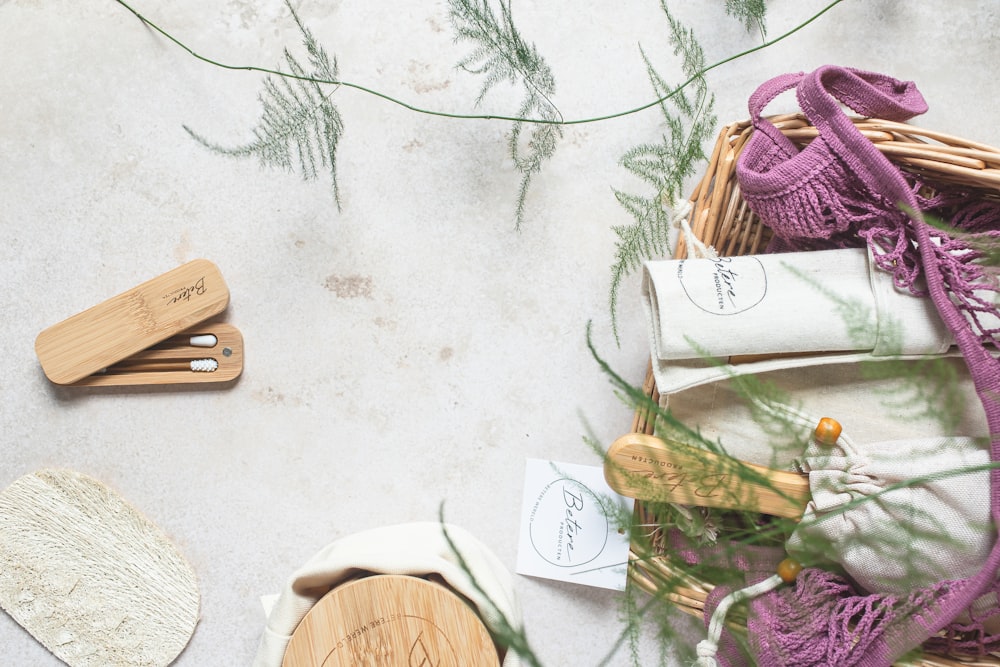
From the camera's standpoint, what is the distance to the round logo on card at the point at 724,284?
2.62ft

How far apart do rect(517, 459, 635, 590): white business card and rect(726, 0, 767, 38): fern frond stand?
0.57 metres

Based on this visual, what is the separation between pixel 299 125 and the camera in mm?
919

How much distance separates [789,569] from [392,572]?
0.43 meters

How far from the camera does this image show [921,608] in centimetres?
77

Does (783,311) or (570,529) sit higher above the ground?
(783,311)

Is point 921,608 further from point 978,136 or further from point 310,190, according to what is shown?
point 310,190

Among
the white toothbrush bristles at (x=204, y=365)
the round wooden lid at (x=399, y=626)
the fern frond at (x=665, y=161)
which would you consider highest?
the fern frond at (x=665, y=161)

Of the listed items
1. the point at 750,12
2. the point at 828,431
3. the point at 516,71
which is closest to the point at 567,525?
the point at 828,431

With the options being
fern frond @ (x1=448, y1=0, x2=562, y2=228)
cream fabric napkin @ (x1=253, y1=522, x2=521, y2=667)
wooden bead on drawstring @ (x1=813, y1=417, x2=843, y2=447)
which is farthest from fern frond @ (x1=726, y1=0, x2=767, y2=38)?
cream fabric napkin @ (x1=253, y1=522, x2=521, y2=667)

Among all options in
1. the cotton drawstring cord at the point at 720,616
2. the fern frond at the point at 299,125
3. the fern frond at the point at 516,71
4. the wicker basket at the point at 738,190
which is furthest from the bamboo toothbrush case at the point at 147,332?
the cotton drawstring cord at the point at 720,616

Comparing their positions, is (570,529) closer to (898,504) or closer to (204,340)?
(898,504)

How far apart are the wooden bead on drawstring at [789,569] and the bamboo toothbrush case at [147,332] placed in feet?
2.25

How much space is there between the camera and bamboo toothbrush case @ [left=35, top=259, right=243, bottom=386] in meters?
0.97

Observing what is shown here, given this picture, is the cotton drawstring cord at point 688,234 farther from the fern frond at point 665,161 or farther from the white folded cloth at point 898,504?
the white folded cloth at point 898,504
